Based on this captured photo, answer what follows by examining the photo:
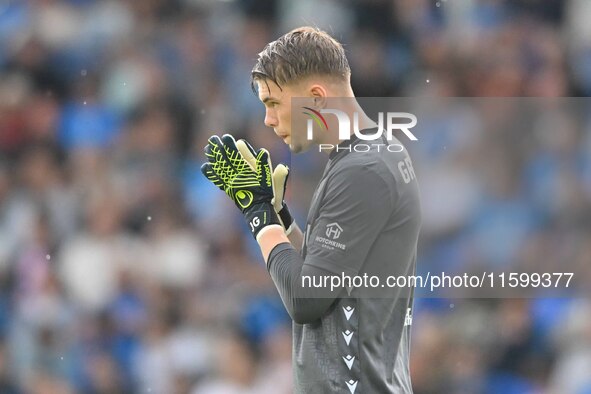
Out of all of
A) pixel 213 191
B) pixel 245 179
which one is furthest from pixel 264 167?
pixel 213 191

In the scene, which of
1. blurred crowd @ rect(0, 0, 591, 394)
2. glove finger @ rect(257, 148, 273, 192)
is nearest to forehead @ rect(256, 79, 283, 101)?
glove finger @ rect(257, 148, 273, 192)

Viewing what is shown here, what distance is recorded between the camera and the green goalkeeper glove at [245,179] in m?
2.64

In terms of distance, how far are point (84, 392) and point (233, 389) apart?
122cm

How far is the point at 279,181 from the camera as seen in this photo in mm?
2773

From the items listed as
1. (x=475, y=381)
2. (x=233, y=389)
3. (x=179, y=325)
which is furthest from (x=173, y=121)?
(x=475, y=381)

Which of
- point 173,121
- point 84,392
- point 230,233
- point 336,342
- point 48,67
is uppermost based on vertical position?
point 48,67

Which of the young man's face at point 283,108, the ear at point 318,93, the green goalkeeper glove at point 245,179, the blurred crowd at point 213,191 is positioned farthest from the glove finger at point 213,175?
the blurred crowd at point 213,191

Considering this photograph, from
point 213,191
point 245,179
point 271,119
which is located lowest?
point 245,179

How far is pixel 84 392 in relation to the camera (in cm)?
582

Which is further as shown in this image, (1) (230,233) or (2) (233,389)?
(1) (230,233)

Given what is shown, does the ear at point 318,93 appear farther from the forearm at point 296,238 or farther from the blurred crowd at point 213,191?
the blurred crowd at point 213,191

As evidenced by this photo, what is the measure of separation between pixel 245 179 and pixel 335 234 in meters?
0.36

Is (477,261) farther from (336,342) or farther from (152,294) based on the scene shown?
(336,342)

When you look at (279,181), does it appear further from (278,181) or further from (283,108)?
(283,108)
